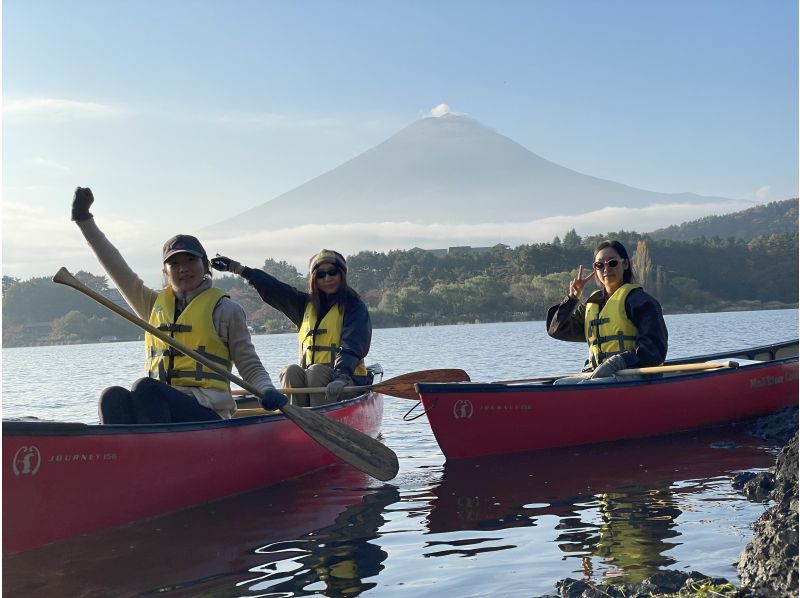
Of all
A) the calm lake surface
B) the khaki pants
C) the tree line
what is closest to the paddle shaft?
the khaki pants

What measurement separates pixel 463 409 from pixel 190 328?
7.34 ft

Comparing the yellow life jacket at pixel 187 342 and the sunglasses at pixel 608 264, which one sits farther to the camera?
the sunglasses at pixel 608 264

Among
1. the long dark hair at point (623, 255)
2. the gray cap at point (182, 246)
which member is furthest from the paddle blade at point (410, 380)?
the gray cap at point (182, 246)

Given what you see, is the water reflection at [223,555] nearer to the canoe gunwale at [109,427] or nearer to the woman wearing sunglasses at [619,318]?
the canoe gunwale at [109,427]

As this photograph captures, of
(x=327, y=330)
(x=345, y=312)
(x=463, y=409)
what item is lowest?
(x=463, y=409)

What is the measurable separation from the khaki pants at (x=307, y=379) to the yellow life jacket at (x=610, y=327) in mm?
2162

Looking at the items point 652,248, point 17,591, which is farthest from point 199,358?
point 652,248

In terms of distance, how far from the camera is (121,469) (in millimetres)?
5031

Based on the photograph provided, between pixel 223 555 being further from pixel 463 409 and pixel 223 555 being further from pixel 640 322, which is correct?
pixel 640 322

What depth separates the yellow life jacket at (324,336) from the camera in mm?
7508

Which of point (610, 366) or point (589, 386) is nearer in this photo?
point (589, 386)

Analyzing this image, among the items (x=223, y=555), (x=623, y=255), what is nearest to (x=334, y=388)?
(x=223, y=555)

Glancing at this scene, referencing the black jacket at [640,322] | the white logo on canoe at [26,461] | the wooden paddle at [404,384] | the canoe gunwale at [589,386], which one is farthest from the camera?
the black jacket at [640,322]

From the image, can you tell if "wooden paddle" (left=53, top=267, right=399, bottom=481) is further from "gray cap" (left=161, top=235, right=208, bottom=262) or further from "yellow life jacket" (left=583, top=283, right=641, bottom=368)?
"yellow life jacket" (left=583, top=283, right=641, bottom=368)
